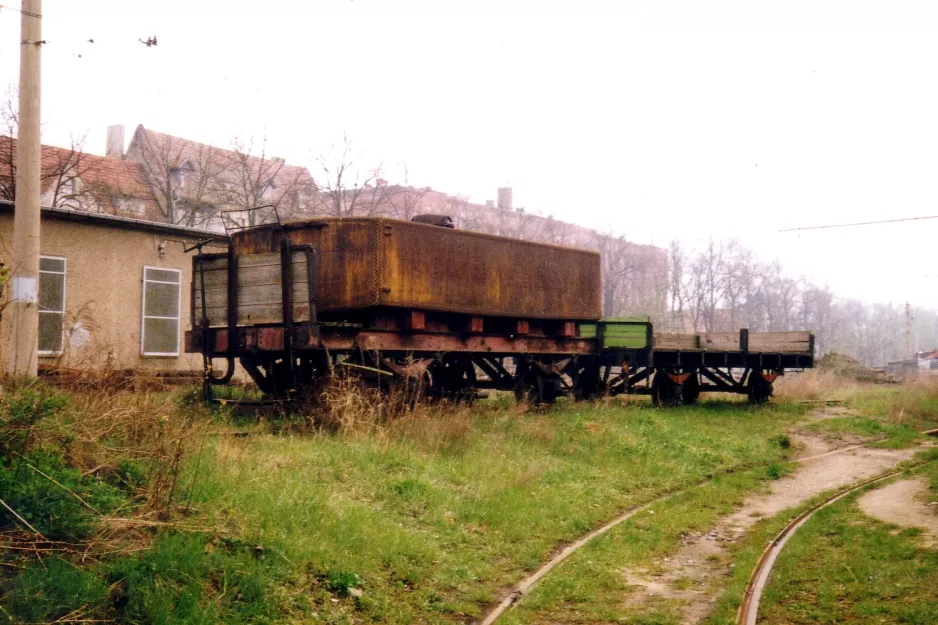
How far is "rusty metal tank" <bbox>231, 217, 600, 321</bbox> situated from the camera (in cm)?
1244

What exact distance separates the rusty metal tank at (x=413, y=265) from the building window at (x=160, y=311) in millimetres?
5022

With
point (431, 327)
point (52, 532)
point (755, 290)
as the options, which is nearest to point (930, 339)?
point (755, 290)

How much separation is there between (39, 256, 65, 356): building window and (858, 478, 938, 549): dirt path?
13448 millimetres

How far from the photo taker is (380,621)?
19.7 ft

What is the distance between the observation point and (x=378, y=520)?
7.50 meters

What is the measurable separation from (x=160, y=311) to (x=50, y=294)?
246 cm

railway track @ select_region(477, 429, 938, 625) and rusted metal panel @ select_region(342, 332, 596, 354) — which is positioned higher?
rusted metal panel @ select_region(342, 332, 596, 354)

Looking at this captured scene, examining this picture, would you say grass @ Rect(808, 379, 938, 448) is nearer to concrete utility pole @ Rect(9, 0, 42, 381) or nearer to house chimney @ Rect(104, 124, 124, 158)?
concrete utility pole @ Rect(9, 0, 42, 381)

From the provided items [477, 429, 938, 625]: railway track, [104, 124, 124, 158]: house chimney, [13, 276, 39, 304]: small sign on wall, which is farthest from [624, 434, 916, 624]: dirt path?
[104, 124, 124, 158]: house chimney

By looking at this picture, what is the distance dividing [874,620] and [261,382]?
961 cm

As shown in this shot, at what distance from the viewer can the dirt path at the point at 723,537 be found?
22.1 ft

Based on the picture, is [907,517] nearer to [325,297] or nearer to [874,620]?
[874,620]

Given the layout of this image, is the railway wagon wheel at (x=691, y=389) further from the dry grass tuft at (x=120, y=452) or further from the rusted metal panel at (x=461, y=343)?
the dry grass tuft at (x=120, y=452)

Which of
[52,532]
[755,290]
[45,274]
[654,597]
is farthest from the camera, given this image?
[755,290]
